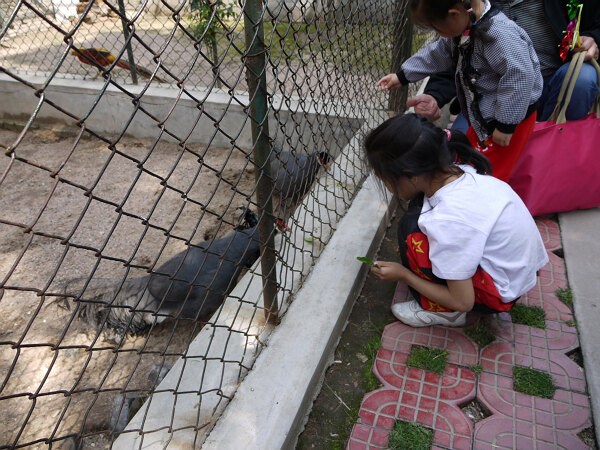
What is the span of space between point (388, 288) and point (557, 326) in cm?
74

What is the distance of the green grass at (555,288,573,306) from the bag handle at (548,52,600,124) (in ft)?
2.88

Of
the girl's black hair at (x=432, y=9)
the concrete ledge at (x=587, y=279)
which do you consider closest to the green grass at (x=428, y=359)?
the concrete ledge at (x=587, y=279)

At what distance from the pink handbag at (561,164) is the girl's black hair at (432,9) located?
85 cm

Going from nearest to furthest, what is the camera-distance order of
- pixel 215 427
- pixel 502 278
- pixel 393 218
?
1. pixel 215 427
2. pixel 502 278
3. pixel 393 218

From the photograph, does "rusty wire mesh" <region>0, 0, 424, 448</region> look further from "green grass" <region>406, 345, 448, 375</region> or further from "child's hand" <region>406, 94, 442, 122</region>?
"green grass" <region>406, 345, 448, 375</region>

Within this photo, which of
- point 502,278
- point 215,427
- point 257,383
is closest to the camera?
point 215,427

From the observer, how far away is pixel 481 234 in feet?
5.47

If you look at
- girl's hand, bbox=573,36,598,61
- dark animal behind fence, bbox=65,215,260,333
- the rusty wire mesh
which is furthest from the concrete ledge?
dark animal behind fence, bbox=65,215,260,333

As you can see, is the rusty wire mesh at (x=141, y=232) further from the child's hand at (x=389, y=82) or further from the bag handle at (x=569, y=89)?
the bag handle at (x=569, y=89)

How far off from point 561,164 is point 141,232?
8.86 feet

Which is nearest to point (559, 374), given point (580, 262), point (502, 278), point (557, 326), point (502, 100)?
point (557, 326)

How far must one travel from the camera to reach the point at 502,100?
81.1 inches

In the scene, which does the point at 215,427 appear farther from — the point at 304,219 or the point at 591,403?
the point at 591,403

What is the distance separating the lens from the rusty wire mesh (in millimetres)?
1269
